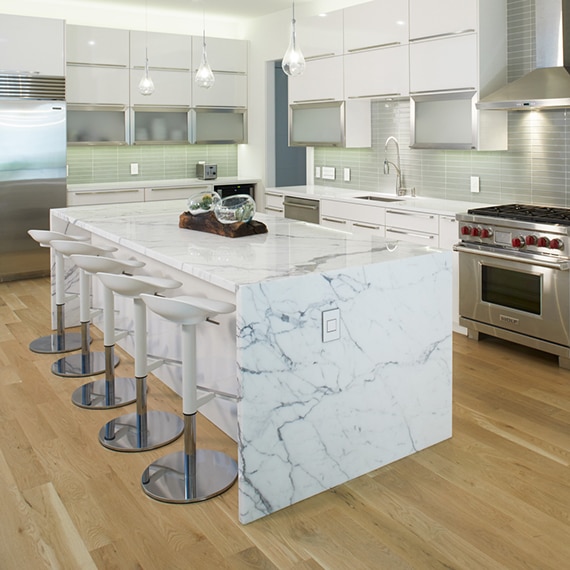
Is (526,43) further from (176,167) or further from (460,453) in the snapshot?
(176,167)

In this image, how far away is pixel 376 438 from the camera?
118 inches

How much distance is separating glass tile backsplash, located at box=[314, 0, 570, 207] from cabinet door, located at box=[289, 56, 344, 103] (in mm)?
426

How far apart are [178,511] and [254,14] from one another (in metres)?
6.19

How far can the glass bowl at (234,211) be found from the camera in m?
3.74

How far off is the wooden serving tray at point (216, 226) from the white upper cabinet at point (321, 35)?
2.90 meters

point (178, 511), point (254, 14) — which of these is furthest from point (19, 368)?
point (254, 14)

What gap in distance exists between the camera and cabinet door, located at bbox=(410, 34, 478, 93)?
15.9 ft

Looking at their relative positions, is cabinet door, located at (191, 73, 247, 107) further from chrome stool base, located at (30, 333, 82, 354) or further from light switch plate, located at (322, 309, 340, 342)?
light switch plate, located at (322, 309, 340, 342)

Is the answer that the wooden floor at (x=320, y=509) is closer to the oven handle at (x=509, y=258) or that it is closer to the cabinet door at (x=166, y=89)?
the oven handle at (x=509, y=258)

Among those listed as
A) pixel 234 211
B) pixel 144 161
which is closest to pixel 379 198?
pixel 234 211

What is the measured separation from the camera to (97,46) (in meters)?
6.88

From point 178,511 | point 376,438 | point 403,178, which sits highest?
point 403,178

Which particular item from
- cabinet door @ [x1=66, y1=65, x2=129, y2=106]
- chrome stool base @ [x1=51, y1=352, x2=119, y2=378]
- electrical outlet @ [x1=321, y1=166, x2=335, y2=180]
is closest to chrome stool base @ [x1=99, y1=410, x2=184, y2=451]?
chrome stool base @ [x1=51, y1=352, x2=119, y2=378]

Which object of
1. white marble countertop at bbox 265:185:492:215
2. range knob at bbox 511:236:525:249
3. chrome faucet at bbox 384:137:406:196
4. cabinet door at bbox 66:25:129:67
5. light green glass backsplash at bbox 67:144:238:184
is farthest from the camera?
light green glass backsplash at bbox 67:144:238:184
